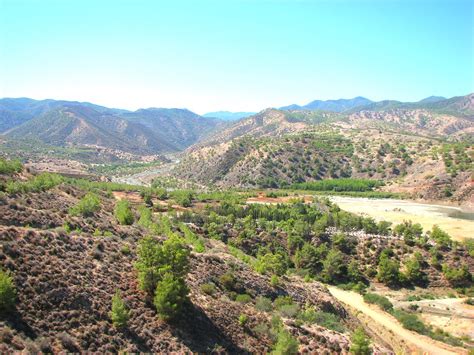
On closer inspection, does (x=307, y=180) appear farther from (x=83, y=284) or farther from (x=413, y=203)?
(x=83, y=284)

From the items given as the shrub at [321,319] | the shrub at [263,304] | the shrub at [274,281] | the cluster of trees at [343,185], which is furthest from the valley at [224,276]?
the cluster of trees at [343,185]

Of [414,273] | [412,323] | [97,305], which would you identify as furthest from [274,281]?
[414,273]

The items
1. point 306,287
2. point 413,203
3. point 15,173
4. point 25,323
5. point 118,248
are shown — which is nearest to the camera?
point 25,323

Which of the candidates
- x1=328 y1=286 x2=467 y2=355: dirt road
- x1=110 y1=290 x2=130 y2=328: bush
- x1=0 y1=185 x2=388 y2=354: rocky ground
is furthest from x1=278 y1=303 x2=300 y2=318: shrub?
x1=110 y1=290 x2=130 y2=328: bush

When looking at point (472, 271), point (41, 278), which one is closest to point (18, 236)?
point (41, 278)

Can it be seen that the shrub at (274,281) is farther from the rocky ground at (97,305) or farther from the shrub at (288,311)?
the shrub at (288,311)

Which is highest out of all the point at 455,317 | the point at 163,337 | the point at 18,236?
the point at 18,236

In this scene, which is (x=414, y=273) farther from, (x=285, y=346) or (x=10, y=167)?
(x=10, y=167)

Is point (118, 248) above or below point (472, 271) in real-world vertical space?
above

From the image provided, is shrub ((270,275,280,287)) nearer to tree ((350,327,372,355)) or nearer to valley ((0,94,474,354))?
valley ((0,94,474,354))
